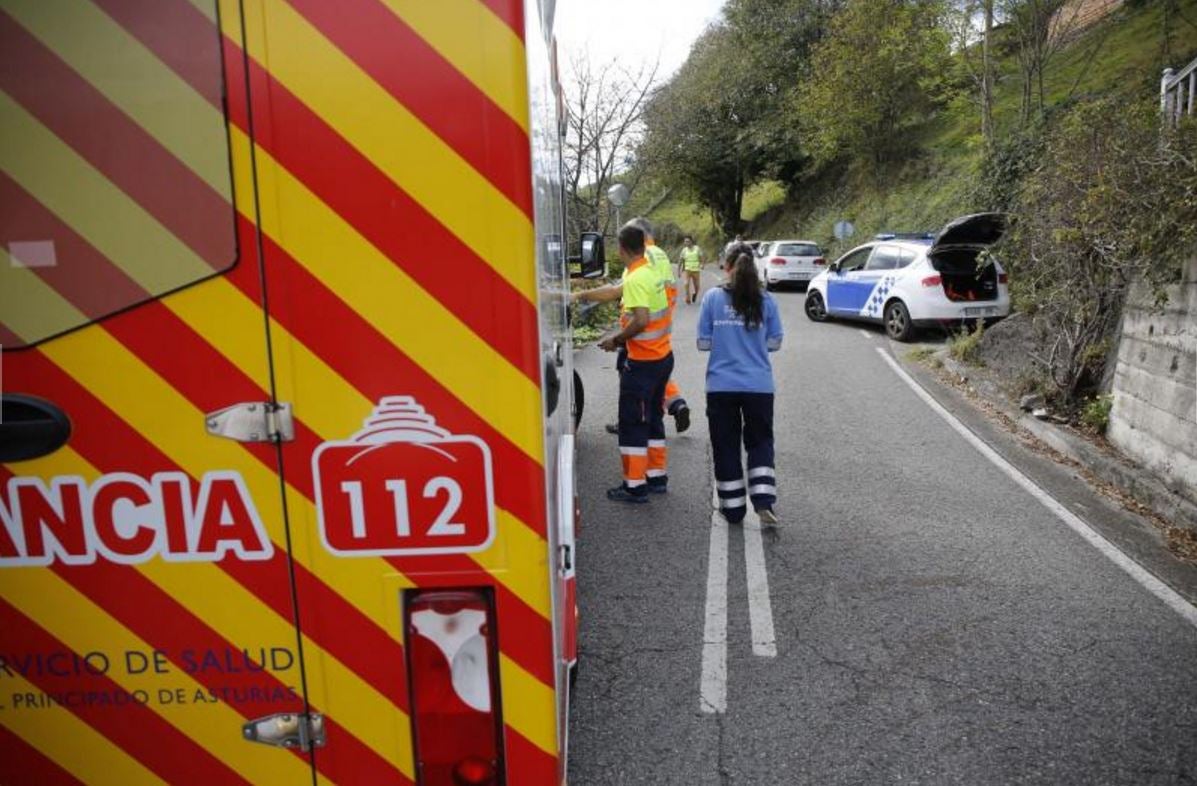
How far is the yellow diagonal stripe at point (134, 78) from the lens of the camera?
1.38 m

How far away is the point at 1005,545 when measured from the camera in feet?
16.8

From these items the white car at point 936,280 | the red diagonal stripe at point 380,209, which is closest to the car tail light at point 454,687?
the red diagonal stripe at point 380,209

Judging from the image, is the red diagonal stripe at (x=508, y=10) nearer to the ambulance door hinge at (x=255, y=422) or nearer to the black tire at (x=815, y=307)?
the ambulance door hinge at (x=255, y=422)

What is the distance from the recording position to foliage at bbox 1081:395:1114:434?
7.14 meters

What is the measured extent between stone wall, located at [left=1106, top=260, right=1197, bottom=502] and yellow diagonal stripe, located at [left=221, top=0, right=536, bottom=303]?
5.68 metres

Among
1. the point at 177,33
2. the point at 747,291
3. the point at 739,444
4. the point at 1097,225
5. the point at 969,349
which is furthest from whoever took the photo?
the point at 969,349

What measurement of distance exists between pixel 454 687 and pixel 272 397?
0.65m

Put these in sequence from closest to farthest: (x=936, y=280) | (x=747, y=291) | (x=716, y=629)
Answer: (x=716, y=629) → (x=747, y=291) → (x=936, y=280)

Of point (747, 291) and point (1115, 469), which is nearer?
point (747, 291)

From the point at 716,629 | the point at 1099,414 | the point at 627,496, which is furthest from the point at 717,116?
the point at 716,629

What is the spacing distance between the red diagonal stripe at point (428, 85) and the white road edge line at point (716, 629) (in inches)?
105

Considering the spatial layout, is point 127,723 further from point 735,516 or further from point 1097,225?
point 1097,225

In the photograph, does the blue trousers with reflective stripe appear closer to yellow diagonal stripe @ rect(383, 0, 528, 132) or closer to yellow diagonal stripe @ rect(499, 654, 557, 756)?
yellow diagonal stripe @ rect(499, 654, 557, 756)

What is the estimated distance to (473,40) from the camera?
1.40 m
